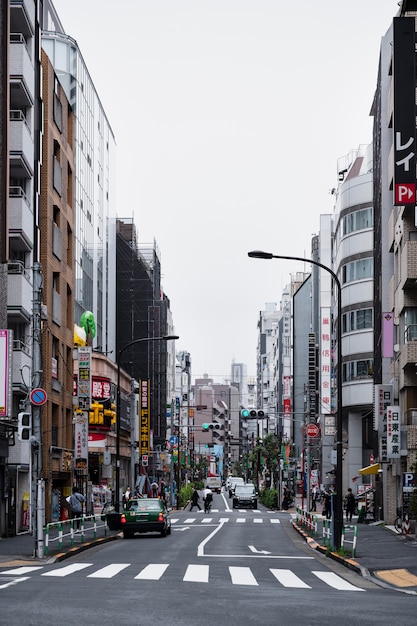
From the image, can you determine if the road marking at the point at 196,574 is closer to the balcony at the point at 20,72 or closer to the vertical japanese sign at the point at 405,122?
the vertical japanese sign at the point at 405,122

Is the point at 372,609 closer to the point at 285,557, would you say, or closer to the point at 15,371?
the point at 285,557

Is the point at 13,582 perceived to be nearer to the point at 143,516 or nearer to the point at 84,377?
the point at 143,516

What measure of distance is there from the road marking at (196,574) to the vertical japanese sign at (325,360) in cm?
7611

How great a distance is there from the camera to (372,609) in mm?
15469

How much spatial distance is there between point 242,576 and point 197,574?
3.34ft

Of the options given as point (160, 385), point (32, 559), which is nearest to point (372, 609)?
point (32, 559)

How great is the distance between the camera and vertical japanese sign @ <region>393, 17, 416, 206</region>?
42.1 meters

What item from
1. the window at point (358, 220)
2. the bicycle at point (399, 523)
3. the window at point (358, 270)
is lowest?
the bicycle at point (399, 523)

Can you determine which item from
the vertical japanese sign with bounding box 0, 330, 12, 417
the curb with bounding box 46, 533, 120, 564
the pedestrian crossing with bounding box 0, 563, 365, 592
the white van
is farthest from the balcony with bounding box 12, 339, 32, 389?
the white van

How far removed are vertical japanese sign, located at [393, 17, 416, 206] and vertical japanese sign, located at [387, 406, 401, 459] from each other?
1203 cm

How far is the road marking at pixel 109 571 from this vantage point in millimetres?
23078

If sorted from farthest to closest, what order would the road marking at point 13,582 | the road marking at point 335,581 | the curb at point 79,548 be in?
the curb at point 79,548, the road marking at point 335,581, the road marking at point 13,582

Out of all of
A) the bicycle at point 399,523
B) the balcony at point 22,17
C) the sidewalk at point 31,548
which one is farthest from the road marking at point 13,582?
the balcony at point 22,17

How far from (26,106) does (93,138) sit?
4072 cm
